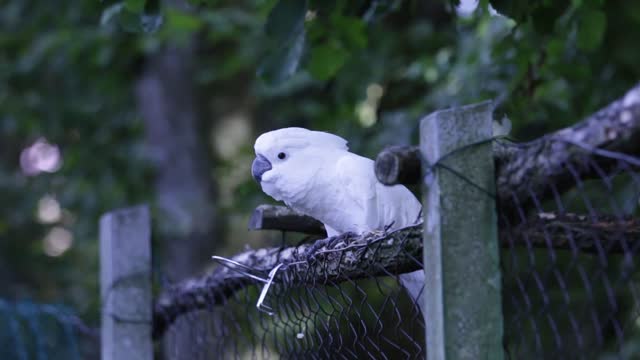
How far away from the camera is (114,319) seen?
2859mm

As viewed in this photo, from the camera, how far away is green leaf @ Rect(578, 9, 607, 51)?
271 centimetres

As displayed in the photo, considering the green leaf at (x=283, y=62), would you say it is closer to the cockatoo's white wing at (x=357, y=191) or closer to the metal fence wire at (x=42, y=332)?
the cockatoo's white wing at (x=357, y=191)

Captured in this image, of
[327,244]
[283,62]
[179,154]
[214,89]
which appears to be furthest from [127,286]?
[214,89]

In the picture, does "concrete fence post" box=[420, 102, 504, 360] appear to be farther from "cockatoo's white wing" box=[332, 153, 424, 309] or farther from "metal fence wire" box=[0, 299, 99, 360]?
"metal fence wire" box=[0, 299, 99, 360]

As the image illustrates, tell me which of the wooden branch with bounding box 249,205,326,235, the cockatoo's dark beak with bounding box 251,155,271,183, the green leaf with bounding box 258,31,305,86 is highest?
the green leaf with bounding box 258,31,305,86

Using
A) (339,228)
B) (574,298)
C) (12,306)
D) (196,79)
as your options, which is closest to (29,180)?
(196,79)

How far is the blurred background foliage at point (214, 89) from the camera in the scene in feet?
9.27

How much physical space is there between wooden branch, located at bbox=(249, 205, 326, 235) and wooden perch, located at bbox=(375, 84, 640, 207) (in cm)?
73

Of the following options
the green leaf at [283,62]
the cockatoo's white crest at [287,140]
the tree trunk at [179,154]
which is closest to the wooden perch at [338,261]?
the cockatoo's white crest at [287,140]

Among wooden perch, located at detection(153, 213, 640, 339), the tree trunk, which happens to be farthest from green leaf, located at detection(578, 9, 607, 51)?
the tree trunk

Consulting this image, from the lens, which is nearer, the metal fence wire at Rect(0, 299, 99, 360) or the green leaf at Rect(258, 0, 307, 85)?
the green leaf at Rect(258, 0, 307, 85)

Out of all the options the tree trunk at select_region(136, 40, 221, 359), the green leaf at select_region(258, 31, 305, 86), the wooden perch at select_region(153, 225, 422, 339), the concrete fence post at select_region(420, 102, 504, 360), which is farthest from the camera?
the tree trunk at select_region(136, 40, 221, 359)

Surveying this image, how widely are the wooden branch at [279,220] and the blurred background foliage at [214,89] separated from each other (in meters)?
0.54

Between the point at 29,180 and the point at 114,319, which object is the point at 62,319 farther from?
the point at 29,180
